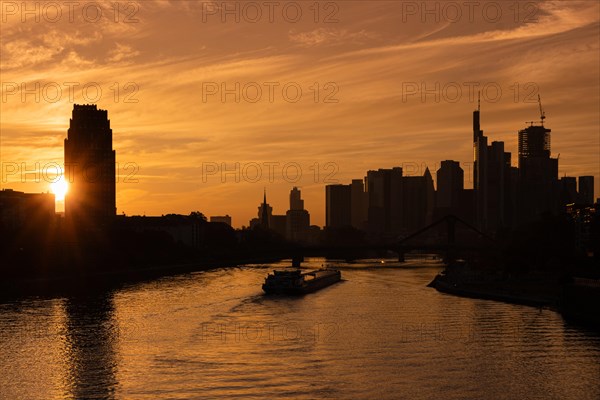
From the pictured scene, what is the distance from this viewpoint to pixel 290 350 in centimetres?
5078

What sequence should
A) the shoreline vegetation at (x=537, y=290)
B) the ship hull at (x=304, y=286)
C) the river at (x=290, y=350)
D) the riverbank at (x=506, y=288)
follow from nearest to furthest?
the river at (x=290, y=350) < the shoreline vegetation at (x=537, y=290) < the riverbank at (x=506, y=288) < the ship hull at (x=304, y=286)

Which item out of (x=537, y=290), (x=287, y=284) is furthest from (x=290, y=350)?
(x=537, y=290)

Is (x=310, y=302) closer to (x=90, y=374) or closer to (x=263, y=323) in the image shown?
(x=263, y=323)

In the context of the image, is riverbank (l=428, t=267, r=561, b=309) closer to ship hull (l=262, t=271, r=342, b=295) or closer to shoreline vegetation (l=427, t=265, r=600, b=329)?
shoreline vegetation (l=427, t=265, r=600, b=329)

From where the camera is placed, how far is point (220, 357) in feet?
159

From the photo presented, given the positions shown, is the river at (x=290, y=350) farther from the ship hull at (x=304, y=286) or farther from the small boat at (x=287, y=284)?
the small boat at (x=287, y=284)

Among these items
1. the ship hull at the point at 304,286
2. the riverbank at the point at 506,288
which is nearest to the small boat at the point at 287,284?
the ship hull at the point at 304,286

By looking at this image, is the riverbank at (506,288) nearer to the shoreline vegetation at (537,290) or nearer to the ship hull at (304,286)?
the shoreline vegetation at (537,290)

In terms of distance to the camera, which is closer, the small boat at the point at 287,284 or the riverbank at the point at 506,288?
the riverbank at the point at 506,288

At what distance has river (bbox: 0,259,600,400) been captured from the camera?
41438mm

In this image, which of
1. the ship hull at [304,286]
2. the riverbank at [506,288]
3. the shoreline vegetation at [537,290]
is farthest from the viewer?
the ship hull at [304,286]

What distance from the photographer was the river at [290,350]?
4144cm

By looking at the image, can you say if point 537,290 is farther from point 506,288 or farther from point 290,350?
point 290,350

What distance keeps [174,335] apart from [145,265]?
8088 centimetres
